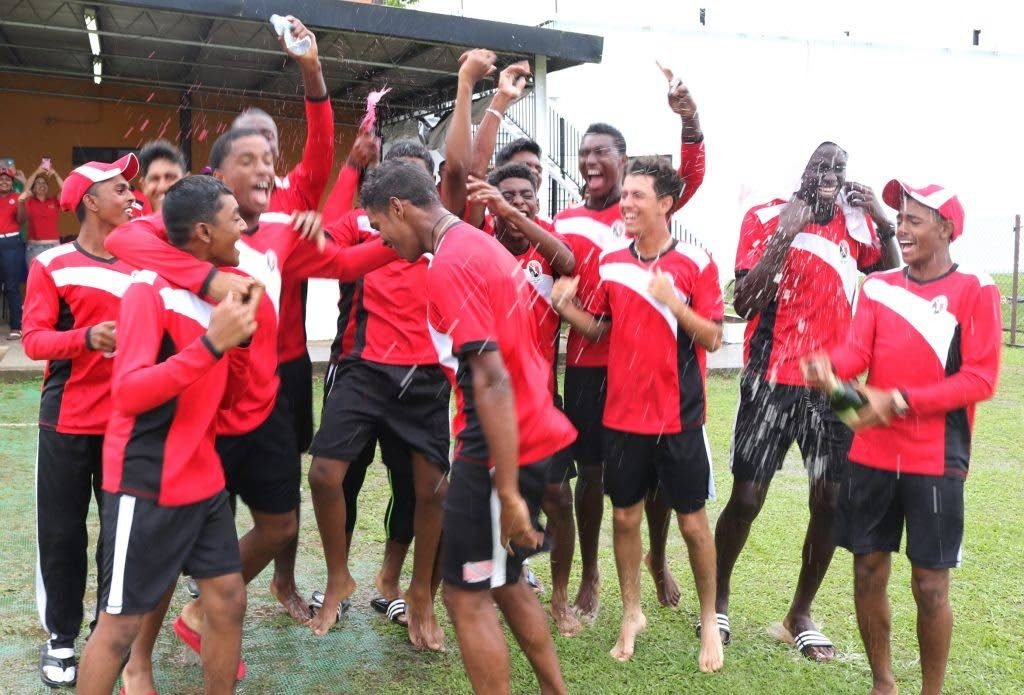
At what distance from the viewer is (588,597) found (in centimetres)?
502

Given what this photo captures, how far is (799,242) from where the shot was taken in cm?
475

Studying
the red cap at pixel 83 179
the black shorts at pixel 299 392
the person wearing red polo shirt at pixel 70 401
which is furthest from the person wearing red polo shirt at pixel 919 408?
the red cap at pixel 83 179

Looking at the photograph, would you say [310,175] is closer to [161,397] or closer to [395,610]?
[161,397]

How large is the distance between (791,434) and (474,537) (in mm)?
1884

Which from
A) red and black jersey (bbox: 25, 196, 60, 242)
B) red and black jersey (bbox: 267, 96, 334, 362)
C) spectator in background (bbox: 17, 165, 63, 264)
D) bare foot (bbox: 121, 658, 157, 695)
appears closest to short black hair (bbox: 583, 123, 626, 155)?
red and black jersey (bbox: 267, 96, 334, 362)

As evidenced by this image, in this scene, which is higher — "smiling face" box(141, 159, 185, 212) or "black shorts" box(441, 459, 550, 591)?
"smiling face" box(141, 159, 185, 212)

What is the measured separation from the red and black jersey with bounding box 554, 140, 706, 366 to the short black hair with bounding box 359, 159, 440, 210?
56.6 inches

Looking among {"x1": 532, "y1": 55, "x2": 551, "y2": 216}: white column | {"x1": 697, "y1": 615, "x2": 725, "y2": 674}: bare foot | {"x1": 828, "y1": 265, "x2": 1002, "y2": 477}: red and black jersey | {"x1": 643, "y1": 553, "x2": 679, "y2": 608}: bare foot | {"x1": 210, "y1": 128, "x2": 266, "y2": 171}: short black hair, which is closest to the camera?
{"x1": 828, "y1": 265, "x2": 1002, "y2": 477}: red and black jersey

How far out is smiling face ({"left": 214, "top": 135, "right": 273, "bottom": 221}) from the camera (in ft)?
13.5

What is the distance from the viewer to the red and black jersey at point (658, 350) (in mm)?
4461

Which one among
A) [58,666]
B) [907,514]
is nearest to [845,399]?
[907,514]

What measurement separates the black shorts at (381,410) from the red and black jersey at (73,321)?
99 centimetres

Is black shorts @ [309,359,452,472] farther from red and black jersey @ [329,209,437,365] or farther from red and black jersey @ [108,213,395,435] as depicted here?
red and black jersey @ [108,213,395,435]

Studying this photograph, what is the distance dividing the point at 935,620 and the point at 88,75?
1768 centimetres
